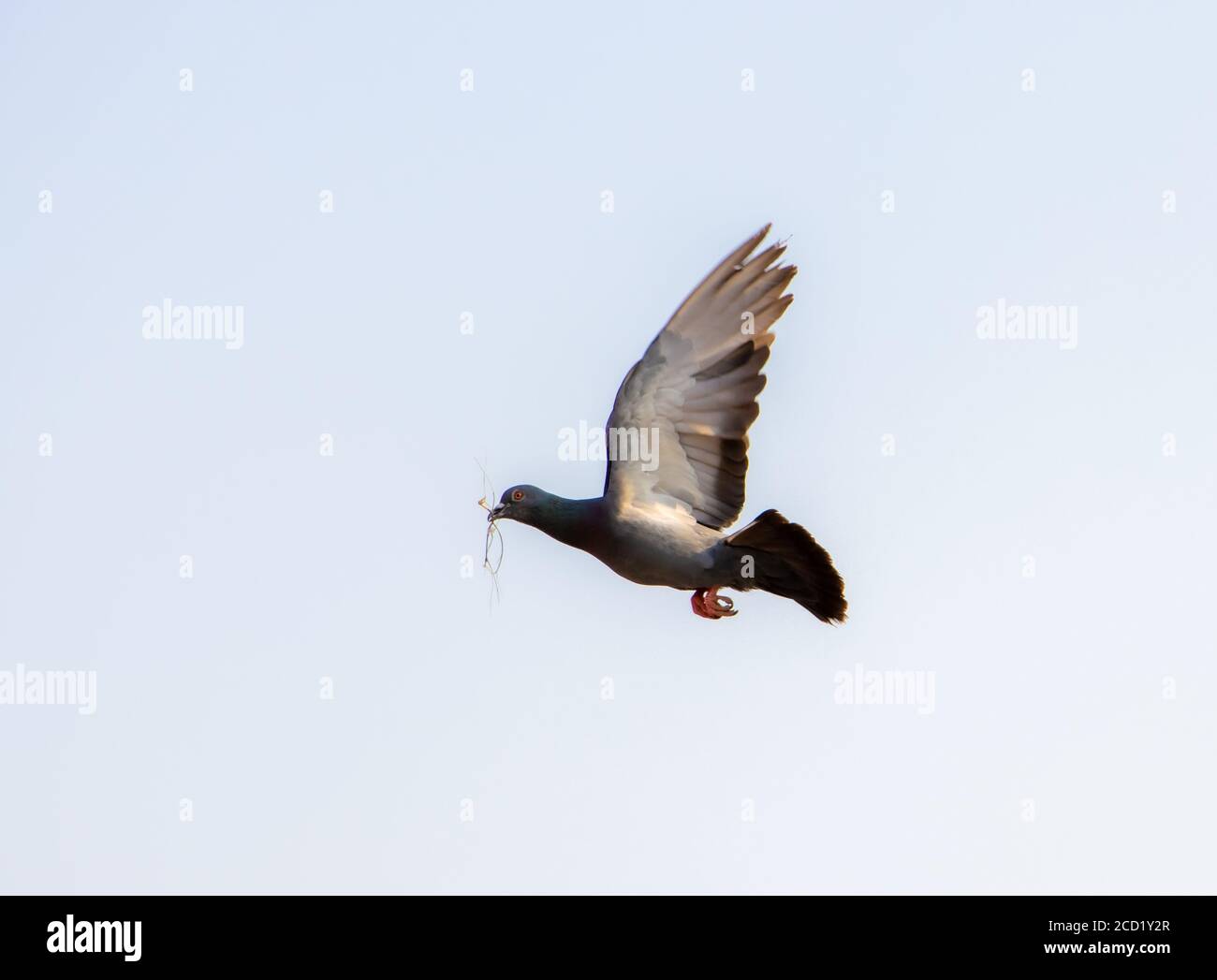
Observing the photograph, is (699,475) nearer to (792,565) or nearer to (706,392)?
(706,392)

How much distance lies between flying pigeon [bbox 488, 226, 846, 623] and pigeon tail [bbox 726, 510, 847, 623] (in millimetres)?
12

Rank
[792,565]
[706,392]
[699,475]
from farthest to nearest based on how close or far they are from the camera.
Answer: [699,475], [706,392], [792,565]

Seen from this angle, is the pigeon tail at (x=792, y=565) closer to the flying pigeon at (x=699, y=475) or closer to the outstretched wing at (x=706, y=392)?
the flying pigeon at (x=699, y=475)

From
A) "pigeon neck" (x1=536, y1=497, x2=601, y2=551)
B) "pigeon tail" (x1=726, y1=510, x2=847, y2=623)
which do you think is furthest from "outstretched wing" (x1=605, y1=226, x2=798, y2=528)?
"pigeon tail" (x1=726, y1=510, x2=847, y2=623)

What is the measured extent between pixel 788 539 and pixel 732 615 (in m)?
1.35

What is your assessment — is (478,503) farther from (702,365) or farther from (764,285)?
(764,285)

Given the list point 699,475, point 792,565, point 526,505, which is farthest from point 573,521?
point 792,565

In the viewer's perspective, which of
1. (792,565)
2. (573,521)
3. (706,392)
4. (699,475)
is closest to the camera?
(792,565)

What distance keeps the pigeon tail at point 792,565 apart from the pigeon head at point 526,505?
1.84 m

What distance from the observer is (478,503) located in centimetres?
1583

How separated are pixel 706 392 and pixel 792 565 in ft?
6.63

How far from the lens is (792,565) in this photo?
15.1 meters
